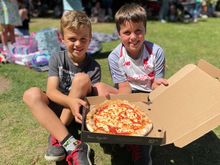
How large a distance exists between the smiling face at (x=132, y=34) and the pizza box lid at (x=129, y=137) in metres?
0.51

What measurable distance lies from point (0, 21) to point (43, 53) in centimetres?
126

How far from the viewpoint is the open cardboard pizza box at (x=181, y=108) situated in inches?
90.0

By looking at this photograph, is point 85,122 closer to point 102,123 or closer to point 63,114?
point 102,123

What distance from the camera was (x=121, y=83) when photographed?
3.35 m

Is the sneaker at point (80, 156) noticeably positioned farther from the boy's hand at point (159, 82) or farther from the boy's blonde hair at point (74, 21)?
the boy's blonde hair at point (74, 21)

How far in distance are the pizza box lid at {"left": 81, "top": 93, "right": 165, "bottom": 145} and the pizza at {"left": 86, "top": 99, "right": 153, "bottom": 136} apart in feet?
0.16

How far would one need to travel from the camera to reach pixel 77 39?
304cm

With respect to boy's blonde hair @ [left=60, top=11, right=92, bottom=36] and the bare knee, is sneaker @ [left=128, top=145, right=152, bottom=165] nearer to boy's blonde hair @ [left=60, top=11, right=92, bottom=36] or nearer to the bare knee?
the bare knee

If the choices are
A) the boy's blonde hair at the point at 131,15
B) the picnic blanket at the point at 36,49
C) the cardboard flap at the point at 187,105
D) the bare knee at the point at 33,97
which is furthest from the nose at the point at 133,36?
the picnic blanket at the point at 36,49

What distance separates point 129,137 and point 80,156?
596 mm

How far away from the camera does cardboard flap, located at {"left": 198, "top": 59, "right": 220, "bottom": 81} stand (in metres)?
3.14

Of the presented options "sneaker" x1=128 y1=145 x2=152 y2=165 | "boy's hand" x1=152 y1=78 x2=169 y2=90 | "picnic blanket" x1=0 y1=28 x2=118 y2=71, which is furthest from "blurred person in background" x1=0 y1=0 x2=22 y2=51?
"sneaker" x1=128 y1=145 x2=152 y2=165

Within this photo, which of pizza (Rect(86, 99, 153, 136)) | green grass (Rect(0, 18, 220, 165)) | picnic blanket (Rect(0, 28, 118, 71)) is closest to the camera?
pizza (Rect(86, 99, 153, 136))

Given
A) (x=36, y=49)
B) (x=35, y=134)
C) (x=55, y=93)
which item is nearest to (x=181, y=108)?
(x=55, y=93)
